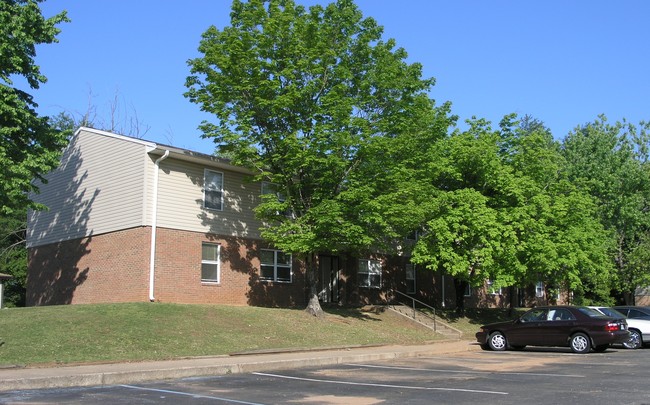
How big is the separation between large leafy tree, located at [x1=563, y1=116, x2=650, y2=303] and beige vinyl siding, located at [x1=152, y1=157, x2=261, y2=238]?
19.8 meters

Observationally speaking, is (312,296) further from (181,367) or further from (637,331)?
(637,331)

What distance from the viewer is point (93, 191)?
25.7 m

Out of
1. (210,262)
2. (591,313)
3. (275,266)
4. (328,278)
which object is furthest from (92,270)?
(591,313)

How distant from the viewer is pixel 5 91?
69.8 ft

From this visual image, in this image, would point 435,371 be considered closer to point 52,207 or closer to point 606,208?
point 52,207

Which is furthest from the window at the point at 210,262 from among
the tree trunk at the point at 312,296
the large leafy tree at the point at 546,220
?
the large leafy tree at the point at 546,220

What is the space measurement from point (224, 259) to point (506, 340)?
10.8 meters

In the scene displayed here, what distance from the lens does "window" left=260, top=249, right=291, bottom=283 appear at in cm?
2662

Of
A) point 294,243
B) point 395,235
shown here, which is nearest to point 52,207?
point 294,243

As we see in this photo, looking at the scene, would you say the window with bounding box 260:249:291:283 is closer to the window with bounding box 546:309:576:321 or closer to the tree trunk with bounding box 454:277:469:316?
the tree trunk with bounding box 454:277:469:316

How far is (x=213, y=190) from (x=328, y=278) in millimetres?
7572

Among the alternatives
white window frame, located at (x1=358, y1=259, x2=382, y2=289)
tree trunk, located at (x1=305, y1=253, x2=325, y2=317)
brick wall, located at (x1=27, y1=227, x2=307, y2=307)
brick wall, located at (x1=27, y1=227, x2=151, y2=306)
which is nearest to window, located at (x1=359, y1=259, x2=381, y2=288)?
white window frame, located at (x1=358, y1=259, x2=382, y2=289)

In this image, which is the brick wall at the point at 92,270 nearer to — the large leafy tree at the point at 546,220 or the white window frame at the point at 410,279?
the large leafy tree at the point at 546,220

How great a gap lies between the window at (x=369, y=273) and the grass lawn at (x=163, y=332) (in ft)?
19.5
